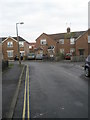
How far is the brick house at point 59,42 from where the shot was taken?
43.0 m

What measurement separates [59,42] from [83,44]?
802 cm

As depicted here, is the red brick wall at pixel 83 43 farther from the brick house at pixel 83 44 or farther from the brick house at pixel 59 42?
the brick house at pixel 59 42

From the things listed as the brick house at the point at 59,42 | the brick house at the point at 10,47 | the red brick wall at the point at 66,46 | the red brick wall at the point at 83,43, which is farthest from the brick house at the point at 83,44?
the brick house at the point at 10,47

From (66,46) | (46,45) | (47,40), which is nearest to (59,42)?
(66,46)

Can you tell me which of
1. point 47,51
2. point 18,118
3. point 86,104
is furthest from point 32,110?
point 47,51

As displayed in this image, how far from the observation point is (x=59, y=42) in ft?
145

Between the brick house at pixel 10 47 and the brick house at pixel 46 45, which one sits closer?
the brick house at pixel 46 45

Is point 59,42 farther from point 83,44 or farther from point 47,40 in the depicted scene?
point 83,44

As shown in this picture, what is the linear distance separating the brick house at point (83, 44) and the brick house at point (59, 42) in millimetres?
2798

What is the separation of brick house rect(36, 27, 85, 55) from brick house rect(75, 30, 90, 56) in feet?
9.18

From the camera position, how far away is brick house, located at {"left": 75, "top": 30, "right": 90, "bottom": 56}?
38.7 metres

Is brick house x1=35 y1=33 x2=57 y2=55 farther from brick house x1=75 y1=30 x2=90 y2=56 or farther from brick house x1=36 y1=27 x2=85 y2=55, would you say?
brick house x1=75 y1=30 x2=90 y2=56

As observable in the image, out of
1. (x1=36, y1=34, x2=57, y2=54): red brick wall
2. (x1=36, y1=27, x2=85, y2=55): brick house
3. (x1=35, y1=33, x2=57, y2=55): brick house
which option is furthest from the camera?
(x1=36, y1=34, x2=57, y2=54): red brick wall

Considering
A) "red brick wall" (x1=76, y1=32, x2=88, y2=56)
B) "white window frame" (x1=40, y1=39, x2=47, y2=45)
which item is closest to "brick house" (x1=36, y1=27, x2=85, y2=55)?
"white window frame" (x1=40, y1=39, x2=47, y2=45)
